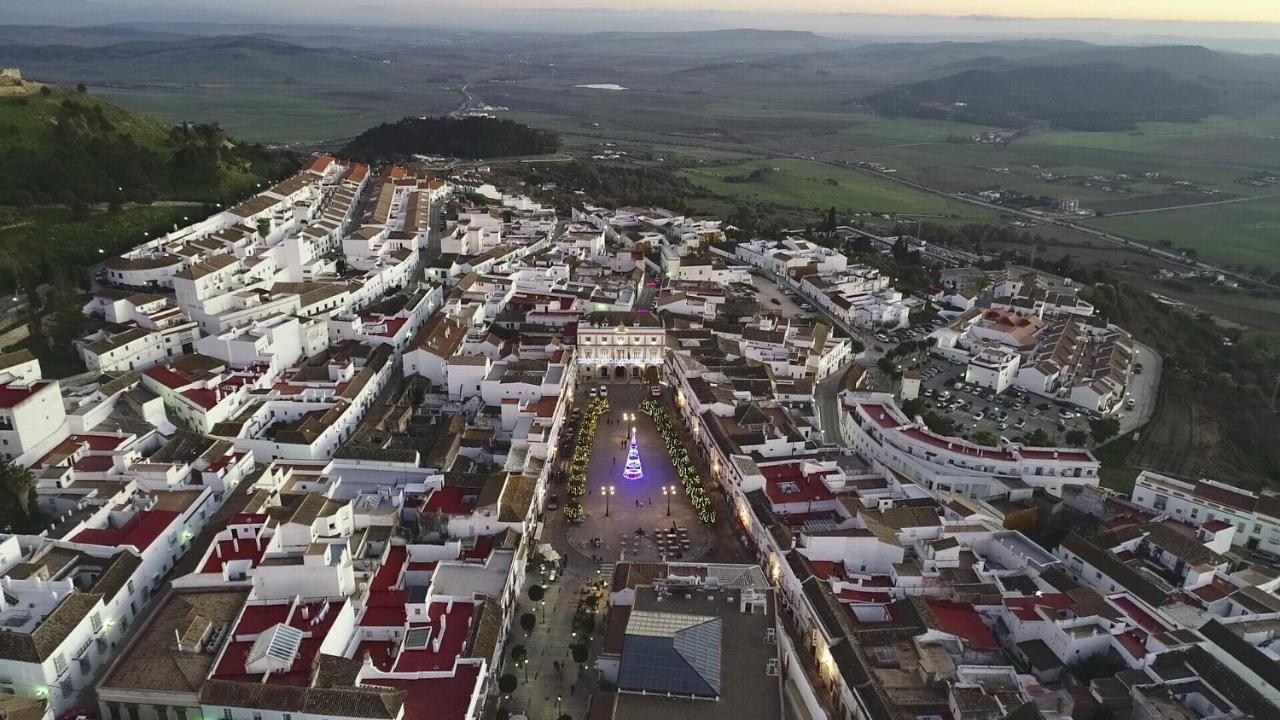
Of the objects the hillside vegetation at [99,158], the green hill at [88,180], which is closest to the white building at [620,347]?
the green hill at [88,180]

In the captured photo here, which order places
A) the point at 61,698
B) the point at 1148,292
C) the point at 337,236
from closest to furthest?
the point at 61,698, the point at 337,236, the point at 1148,292

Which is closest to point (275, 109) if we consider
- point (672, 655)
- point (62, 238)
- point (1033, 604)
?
point (62, 238)

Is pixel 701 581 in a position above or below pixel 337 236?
below

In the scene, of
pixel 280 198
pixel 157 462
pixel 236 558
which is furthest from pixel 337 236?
pixel 236 558

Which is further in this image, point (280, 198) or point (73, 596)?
point (280, 198)

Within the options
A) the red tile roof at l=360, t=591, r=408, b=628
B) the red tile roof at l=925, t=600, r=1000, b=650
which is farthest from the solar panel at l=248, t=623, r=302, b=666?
the red tile roof at l=925, t=600, r=1000, b=650

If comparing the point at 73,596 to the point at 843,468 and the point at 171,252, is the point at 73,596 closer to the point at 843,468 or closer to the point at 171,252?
the point at 843,468

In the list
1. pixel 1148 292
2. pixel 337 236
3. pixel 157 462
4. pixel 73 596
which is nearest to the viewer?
pixel 73 596
